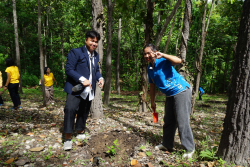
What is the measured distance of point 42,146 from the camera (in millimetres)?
3188

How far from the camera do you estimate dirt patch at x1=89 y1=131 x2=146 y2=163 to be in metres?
2.99

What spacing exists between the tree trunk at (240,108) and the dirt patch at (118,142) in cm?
162

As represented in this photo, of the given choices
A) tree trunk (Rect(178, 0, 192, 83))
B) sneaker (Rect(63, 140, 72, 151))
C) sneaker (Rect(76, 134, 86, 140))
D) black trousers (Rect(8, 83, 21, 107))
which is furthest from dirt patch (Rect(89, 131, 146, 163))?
black trousers (Rect(8, 83, 21, 107))

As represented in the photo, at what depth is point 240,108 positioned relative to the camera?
7.74 feet

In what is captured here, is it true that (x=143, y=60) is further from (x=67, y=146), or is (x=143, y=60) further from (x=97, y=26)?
(x=67, y=146)

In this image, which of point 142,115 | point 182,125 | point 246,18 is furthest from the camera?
point 142,115

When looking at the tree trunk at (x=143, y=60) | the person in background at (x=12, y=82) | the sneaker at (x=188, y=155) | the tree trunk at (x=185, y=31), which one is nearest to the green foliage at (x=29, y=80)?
the person in background at (x=12, y=82)

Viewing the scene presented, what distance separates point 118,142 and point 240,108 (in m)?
2.28

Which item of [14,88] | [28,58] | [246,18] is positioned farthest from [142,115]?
[28,58]

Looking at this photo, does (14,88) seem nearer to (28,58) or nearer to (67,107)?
(67,107)

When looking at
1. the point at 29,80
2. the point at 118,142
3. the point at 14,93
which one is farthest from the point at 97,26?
the point at 29,80

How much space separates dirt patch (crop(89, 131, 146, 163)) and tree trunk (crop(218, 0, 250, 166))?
5.31 feet

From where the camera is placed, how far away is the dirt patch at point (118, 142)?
9.80 feet

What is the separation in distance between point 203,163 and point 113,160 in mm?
1537
